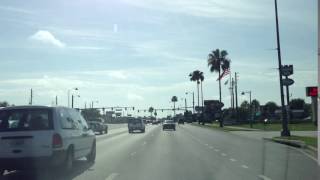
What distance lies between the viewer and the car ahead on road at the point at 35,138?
1531cm

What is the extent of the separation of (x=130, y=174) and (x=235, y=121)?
344ft

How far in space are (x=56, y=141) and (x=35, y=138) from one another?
537 mm

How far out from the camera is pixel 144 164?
19.8 metres

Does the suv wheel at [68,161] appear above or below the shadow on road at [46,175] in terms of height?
above

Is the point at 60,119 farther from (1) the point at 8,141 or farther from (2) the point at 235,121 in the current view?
(2) the point at 235,121

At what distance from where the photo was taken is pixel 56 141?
15.5 metres

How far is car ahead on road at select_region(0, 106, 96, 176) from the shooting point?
50.2 ft

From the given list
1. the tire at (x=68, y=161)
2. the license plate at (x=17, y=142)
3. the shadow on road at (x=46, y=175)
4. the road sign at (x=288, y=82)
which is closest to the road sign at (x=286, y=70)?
the road sign at (x=288, y=82)

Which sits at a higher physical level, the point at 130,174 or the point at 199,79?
the point at 199,79

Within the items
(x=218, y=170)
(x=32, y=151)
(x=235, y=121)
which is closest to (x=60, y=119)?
(x=32, y=151)

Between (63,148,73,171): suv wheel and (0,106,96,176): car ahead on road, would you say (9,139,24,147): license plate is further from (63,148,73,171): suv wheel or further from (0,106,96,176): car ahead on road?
(63,148,73,171): suv wheel

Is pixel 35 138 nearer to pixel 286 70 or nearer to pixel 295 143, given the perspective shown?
pixel 295 143

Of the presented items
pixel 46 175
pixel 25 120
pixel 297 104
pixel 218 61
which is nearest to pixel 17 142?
pixel 25 120

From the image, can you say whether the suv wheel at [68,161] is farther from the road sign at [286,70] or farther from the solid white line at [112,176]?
the road sign at [286,70]
